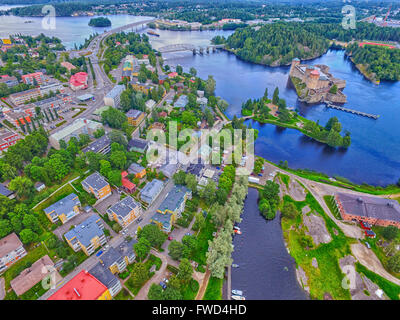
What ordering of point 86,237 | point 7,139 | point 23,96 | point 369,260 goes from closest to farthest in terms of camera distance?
point 86,237 < point 369,260 < point 7,139 < point 23,96

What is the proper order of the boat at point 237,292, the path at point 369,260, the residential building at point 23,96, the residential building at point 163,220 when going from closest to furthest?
the boat at point 237,292 → the path at point 369,260 → the residential building at point 163,220 → the residential building at point 23,96

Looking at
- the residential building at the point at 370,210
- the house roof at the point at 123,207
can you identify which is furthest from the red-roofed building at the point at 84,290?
the residential building at the point at 370,210

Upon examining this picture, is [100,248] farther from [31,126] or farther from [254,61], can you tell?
[254,61]

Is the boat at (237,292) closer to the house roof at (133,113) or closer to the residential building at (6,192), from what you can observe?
the residential building at (6,192)

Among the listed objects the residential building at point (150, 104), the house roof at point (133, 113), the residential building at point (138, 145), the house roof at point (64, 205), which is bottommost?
the house roof at point (64, 205)

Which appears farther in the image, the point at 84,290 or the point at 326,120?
the point at 326,120

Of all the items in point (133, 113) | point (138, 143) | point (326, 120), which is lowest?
point (326, 120)

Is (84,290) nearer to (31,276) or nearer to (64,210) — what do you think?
(31,276)

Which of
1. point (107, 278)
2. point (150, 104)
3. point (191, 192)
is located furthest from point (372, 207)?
point (150, 104)
